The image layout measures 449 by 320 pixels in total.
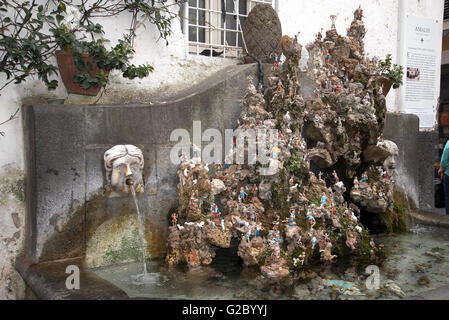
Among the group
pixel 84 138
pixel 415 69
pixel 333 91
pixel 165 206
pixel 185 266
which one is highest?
pixel 415 69

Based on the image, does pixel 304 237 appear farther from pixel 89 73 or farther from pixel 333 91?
pixel 89 73

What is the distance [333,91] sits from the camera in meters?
5.39

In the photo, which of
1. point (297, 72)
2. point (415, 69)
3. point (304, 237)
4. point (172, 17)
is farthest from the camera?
point (415, 69)

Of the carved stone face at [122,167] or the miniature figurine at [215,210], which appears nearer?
the carved stone face at [122,167]

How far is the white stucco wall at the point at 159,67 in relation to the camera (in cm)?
404

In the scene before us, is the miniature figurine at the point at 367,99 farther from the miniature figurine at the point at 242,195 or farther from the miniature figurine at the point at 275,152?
the miniature figurine at the point at 242,195

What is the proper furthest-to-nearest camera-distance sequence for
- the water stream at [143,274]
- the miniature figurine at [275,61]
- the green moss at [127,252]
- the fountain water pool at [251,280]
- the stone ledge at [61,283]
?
the miniature figurine at [275,61], the green moss at [127,252], the water stream at [143,274], the fountain water pool at [251,280], the stone ledge at [61,283]

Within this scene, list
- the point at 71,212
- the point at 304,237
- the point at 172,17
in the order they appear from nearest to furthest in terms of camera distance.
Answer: the point at 71,212 < the point at 304,237 < the point at 172,17

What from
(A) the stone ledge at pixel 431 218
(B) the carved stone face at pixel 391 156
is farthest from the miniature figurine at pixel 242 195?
(A) the stone ledge at pixel 431 218

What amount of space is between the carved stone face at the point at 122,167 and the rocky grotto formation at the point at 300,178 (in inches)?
22.7

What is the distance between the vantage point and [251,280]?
3.77m
